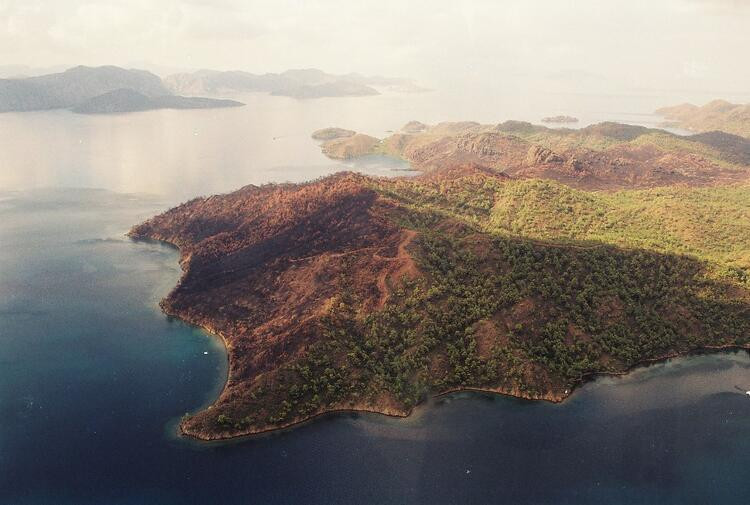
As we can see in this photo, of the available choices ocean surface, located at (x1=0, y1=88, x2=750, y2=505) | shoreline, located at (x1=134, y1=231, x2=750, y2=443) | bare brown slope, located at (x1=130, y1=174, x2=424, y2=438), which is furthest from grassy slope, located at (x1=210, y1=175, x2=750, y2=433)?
bare brown slope, located at (x1=130, y1=174, x2=424, y2=438)

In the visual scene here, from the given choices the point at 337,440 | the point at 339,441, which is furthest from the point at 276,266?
the point at 339,441

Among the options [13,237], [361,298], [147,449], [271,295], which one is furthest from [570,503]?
[13,237]

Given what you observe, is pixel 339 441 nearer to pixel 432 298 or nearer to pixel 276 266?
pixel 432 298

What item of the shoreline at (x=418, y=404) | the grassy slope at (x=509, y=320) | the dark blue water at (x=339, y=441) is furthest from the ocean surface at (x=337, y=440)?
the grassy slope at (x=509, y=320)

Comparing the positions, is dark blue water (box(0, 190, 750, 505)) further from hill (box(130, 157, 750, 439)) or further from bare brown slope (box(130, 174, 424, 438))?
bare brown slope (box(130, 174, 424, 438))

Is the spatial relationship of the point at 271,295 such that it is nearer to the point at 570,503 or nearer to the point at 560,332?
the point at 560,332
